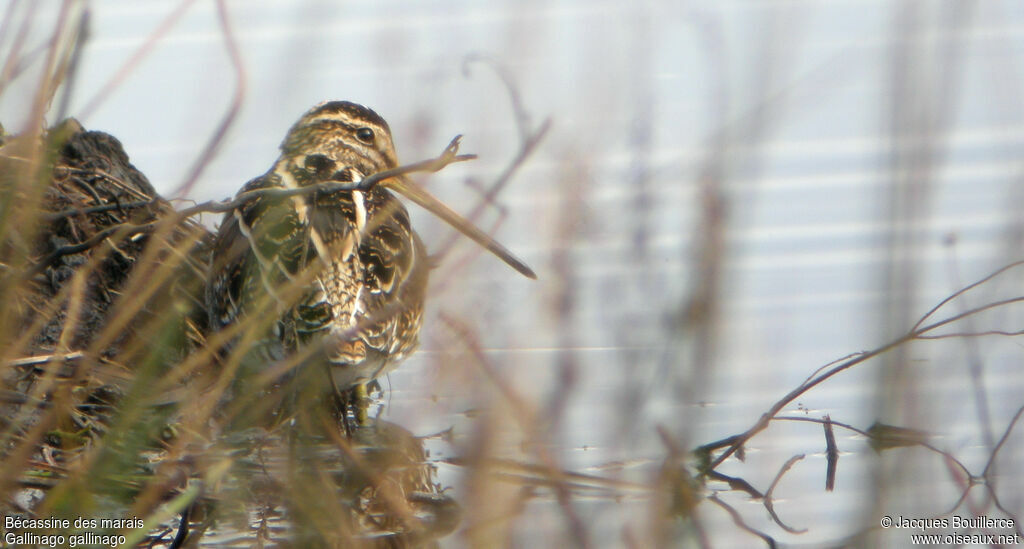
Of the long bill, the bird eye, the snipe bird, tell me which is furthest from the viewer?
the bird eye

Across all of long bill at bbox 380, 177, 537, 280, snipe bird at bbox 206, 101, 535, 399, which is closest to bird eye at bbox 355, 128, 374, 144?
snipe bird at bbox 206, 101, 535, 399

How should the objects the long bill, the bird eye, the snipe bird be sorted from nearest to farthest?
the long bill → the snipe bird → the bird eye

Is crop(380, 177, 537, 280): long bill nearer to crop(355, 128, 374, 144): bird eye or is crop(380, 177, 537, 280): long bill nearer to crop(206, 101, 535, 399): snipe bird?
crop(206, 101, 535, 399): snipe bird

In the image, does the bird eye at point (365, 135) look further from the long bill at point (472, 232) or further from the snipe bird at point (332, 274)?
the long bill at point (472, 232)

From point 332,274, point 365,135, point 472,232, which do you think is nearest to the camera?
point 472,232

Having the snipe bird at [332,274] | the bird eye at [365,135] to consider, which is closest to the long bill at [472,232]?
the snipe bird at [332,274]

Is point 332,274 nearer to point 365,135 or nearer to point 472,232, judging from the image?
point 365,135

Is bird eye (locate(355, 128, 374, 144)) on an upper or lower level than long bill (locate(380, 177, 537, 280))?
upper

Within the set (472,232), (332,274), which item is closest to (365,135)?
(332,274)

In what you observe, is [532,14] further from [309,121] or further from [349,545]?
[309,121]
